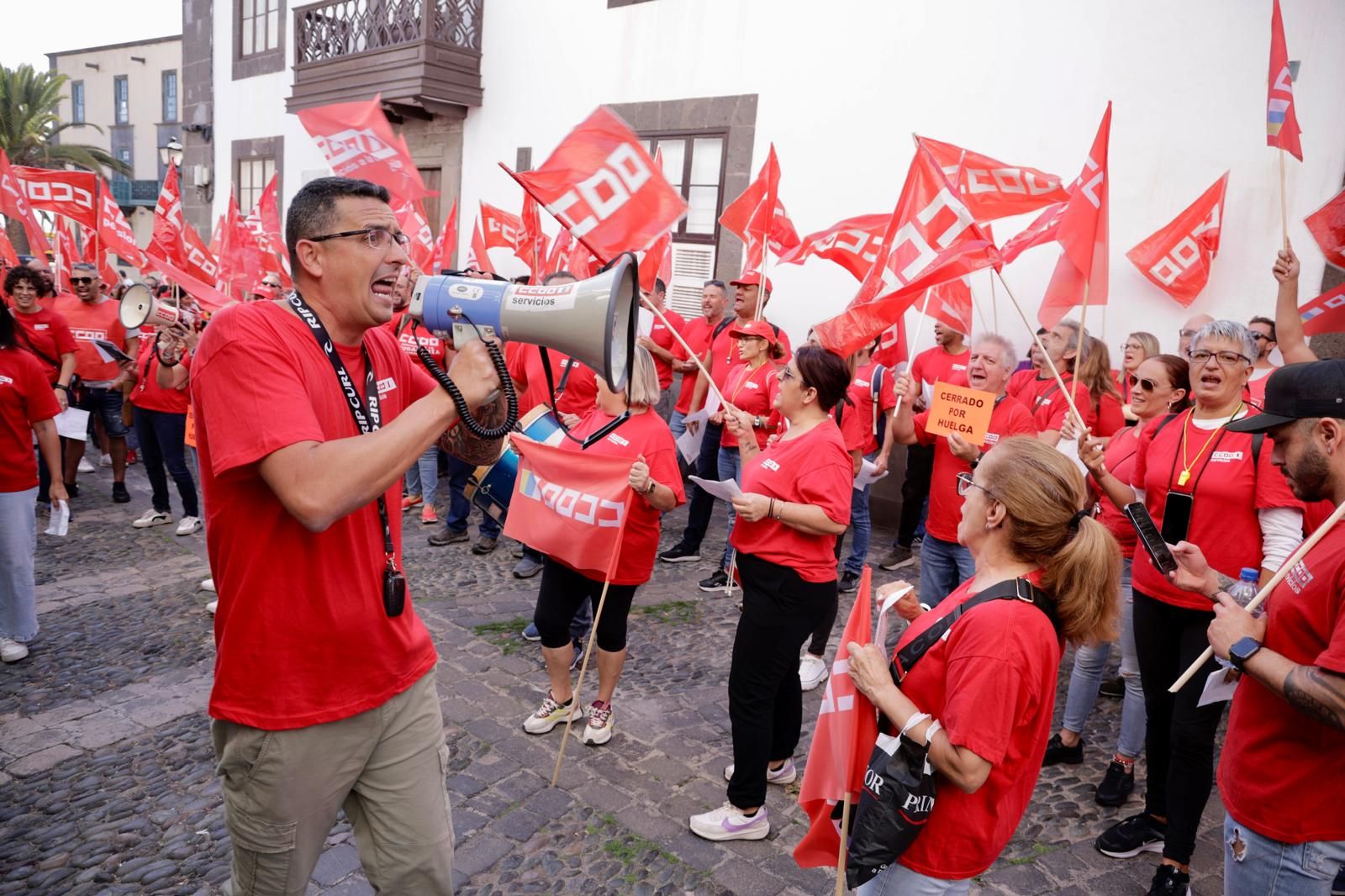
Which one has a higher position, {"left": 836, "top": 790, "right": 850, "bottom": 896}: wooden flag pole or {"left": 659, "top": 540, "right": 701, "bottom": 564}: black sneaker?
{"left": 836, "top": 790, "right": 850, "bottom": 896}: wooden flag pole

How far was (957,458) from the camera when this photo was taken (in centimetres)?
516

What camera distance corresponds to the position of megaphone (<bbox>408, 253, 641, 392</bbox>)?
6.17ft

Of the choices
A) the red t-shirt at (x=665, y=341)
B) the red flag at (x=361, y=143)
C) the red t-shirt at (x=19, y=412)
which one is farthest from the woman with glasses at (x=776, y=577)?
the red t-shirt at (x=665, y=341)

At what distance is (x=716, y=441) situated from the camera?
804 centimetres

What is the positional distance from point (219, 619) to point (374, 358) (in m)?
0.76

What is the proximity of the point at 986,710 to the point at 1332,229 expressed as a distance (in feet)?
15.0

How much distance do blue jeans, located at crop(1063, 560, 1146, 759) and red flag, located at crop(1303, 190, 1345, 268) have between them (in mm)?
2314

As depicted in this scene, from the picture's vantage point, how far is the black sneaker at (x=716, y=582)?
677 cm

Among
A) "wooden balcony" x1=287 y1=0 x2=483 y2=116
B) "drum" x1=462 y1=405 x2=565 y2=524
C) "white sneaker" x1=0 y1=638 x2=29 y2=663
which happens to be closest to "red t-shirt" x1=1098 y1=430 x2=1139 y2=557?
"drum" x1=462 y1=405 x2=565 y2=524

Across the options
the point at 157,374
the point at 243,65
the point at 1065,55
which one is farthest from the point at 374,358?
the point at 243,65

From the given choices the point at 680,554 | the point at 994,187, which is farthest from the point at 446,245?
the point at 994,187

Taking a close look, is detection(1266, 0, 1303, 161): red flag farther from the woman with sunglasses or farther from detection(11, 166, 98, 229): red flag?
detection(11, 166, 98, 229): red flag

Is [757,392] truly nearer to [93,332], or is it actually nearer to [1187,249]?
[1187,249]

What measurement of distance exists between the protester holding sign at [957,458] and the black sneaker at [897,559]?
2.42 m
